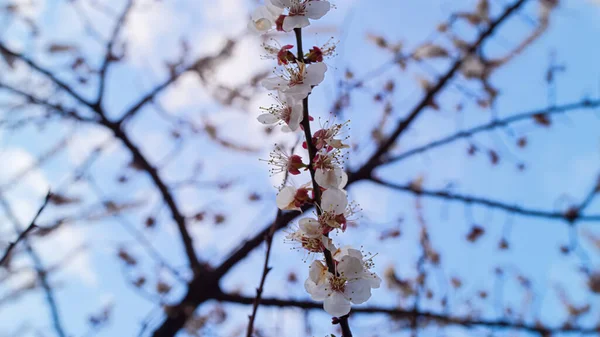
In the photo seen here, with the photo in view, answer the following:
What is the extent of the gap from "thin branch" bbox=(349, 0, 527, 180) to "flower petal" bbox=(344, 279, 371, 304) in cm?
243

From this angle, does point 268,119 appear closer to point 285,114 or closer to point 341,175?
point 285,114

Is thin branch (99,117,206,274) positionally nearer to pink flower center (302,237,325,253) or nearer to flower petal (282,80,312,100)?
pink flower center (302,237,325,253)

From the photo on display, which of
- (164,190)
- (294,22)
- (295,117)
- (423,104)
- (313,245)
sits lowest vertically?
(313,245)

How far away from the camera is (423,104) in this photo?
142 inches

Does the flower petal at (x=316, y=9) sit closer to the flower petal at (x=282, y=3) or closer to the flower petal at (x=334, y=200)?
the flower petal at (x=282, y=3)

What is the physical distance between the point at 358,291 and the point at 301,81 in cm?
57

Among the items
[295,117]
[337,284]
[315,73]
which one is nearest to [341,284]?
[337,284]

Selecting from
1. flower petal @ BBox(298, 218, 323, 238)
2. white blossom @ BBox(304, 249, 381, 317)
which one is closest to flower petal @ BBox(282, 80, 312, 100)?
flower petal @ BBox(298, 218, 323, 238)

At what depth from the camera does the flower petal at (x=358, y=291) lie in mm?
1094

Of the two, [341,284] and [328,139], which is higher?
[328,139]

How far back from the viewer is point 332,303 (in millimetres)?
1071

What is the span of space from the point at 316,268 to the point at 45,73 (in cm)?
307

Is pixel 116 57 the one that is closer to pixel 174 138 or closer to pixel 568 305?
pixel 174 138

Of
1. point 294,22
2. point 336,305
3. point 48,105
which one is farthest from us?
point 48,105
